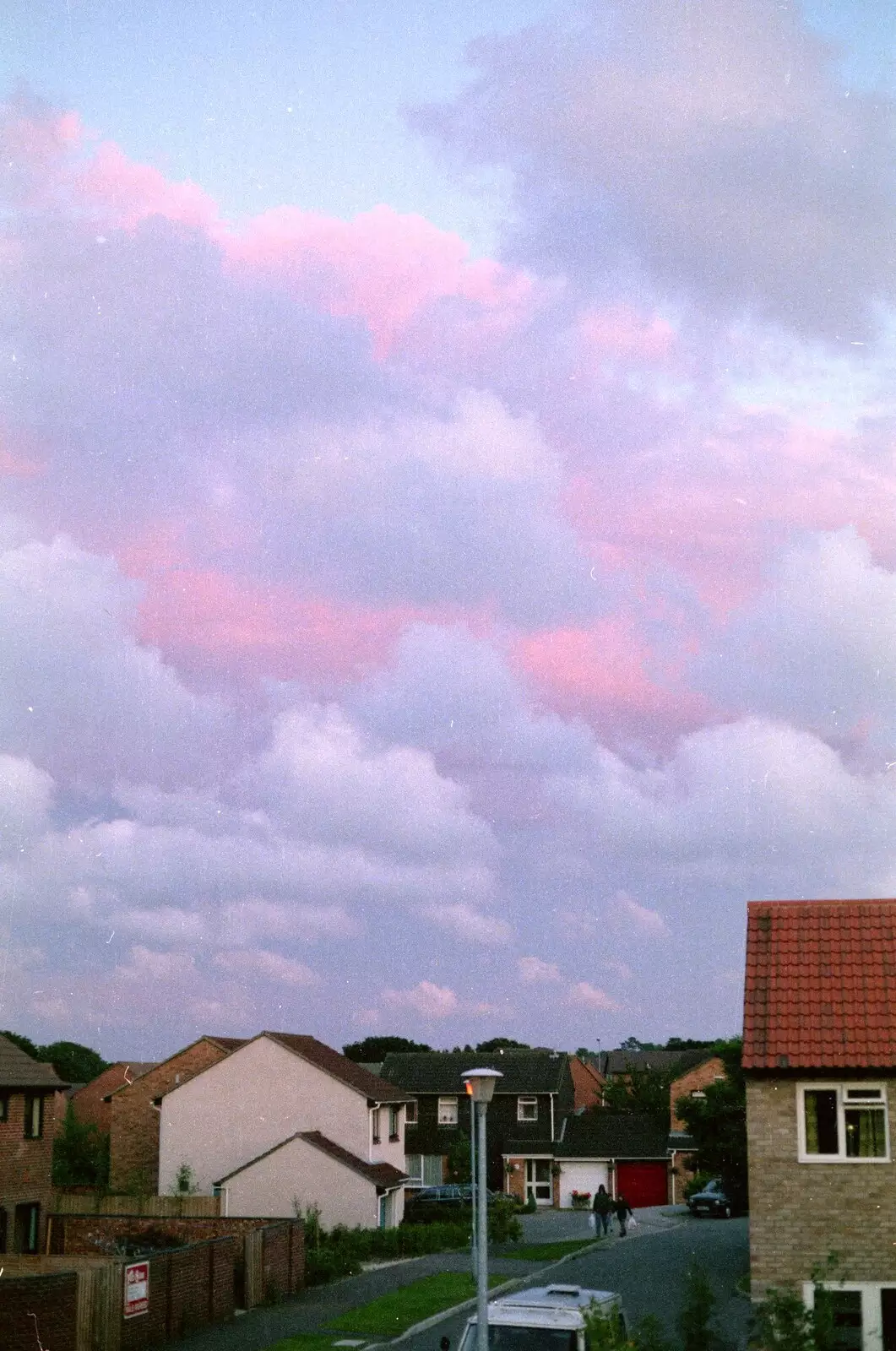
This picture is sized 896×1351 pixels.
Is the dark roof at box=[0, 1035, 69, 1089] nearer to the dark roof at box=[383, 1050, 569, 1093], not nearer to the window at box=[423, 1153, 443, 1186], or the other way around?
the window at box=[423, 1153, 443, 1186]

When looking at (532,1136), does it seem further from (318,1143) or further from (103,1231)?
(103,1231)

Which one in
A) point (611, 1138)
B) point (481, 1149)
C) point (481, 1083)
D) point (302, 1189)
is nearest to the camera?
point (481, 1149)

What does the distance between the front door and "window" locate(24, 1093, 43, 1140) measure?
3586 centimetres

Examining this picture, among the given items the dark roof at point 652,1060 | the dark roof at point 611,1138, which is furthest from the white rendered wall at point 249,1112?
the dark roof at point 652,1060

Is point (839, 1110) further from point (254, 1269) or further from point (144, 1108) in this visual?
point (144, 1108)

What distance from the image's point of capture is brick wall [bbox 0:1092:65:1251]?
39.1 meters

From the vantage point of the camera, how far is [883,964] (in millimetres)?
25219

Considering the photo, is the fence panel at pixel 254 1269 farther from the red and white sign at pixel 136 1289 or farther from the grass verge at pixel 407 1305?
the red and white sign at pixel 136 1289

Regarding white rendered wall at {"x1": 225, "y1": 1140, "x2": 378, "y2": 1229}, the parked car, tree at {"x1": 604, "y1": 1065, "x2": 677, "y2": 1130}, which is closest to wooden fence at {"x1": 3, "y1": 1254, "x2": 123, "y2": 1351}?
the parked car

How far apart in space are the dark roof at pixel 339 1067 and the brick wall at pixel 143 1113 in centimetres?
733

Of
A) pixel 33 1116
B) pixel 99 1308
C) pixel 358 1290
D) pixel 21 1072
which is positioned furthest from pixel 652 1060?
pixel 99 1308

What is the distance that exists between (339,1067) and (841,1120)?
116 feet

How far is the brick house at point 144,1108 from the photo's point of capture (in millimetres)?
64438

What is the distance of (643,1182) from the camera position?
72.1m
